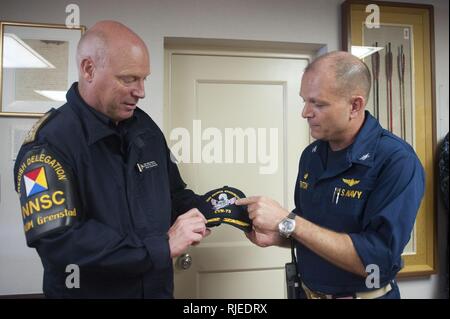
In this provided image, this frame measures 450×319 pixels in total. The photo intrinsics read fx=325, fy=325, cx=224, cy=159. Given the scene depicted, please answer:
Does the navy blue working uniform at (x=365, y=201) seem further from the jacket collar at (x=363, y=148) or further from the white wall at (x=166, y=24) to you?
the white wall at (x=166, y=24)

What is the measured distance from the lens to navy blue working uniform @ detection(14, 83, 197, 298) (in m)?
0.51

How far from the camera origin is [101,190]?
0.58 meters

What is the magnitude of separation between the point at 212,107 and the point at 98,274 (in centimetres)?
46

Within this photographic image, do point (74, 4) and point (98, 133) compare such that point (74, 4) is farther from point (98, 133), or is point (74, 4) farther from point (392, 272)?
point (392, 272)

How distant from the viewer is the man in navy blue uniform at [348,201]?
57cm

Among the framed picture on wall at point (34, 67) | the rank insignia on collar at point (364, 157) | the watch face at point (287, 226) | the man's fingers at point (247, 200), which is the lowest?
the watch face at point (287, 226)

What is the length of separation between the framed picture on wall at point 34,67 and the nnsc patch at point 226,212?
0.40 meters

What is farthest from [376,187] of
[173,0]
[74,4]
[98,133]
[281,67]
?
[74,4]

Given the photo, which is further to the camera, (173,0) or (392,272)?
(173,0)

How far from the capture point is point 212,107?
823 mm

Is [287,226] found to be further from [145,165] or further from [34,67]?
[34,67]

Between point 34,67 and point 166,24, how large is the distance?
0.31m

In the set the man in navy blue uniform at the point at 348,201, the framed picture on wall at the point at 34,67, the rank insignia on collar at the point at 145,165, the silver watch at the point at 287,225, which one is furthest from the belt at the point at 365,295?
the framed picture on wall at the point at 34,67

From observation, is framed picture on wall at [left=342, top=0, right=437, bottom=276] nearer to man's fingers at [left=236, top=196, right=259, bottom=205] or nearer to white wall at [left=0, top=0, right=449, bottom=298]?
white wall at [left=0, top=0, right=449, bottom=298]
